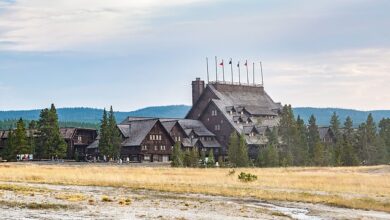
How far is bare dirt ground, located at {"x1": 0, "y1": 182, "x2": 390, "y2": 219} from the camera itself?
28219mm

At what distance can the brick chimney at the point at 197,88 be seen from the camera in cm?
15925

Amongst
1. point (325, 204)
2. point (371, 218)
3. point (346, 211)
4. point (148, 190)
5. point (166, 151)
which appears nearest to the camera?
point (371, 218)

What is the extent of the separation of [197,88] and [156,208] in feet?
418

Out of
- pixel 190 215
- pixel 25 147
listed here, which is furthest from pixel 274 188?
pixel 25 147

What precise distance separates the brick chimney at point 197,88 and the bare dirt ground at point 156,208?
4627 inches

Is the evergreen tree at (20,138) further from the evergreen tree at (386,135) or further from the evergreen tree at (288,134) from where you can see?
the evergreen tree at (386,135)

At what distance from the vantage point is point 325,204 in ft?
133

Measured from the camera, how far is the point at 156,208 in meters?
33.0

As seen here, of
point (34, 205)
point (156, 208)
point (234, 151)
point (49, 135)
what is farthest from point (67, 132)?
point (34, 205)

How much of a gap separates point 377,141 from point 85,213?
10737 cm

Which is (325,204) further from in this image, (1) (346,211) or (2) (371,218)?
(2) (371,218)

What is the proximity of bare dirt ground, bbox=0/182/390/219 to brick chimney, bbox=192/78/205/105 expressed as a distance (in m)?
118

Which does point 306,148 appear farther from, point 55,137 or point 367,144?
point 55,137

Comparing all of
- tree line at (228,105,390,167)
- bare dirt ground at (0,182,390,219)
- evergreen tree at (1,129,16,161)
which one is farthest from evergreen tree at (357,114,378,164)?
bare dirt ground at (0,182,390,219)
